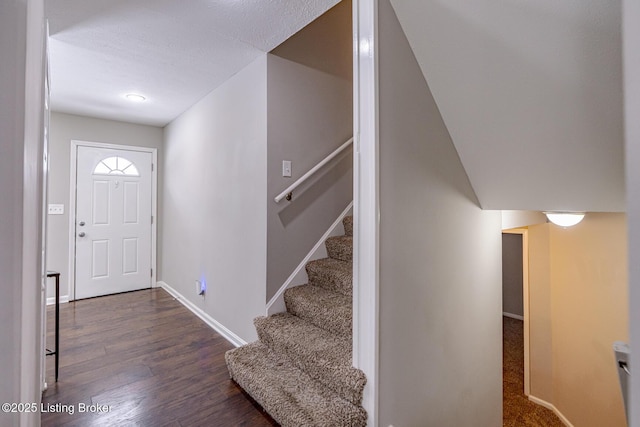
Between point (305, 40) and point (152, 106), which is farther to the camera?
point (152, 106)

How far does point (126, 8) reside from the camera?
1766 millimetres

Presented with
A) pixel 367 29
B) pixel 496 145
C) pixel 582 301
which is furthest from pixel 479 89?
pixel 582 301

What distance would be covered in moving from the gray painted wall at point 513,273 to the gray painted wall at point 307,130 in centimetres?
457

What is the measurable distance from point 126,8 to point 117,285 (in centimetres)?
352

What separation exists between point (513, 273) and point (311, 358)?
5630 mm

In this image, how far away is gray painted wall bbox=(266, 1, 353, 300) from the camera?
2.25 metres

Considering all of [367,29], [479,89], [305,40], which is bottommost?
[479,89]

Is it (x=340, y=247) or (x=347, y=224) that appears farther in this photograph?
(x=347, y=224)

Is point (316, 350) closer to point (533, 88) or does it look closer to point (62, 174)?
point (533, 88)

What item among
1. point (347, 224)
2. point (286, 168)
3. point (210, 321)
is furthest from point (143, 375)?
point (347, 224)

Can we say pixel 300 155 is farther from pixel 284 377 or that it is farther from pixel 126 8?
pixel 284 377

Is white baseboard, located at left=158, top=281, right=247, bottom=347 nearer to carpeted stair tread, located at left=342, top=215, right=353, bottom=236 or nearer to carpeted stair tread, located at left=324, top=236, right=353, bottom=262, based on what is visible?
carpeted stair tread, located at left=324, top=236, right=353, bottom=262

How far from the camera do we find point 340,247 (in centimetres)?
243

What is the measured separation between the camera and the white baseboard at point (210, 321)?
101 inches
